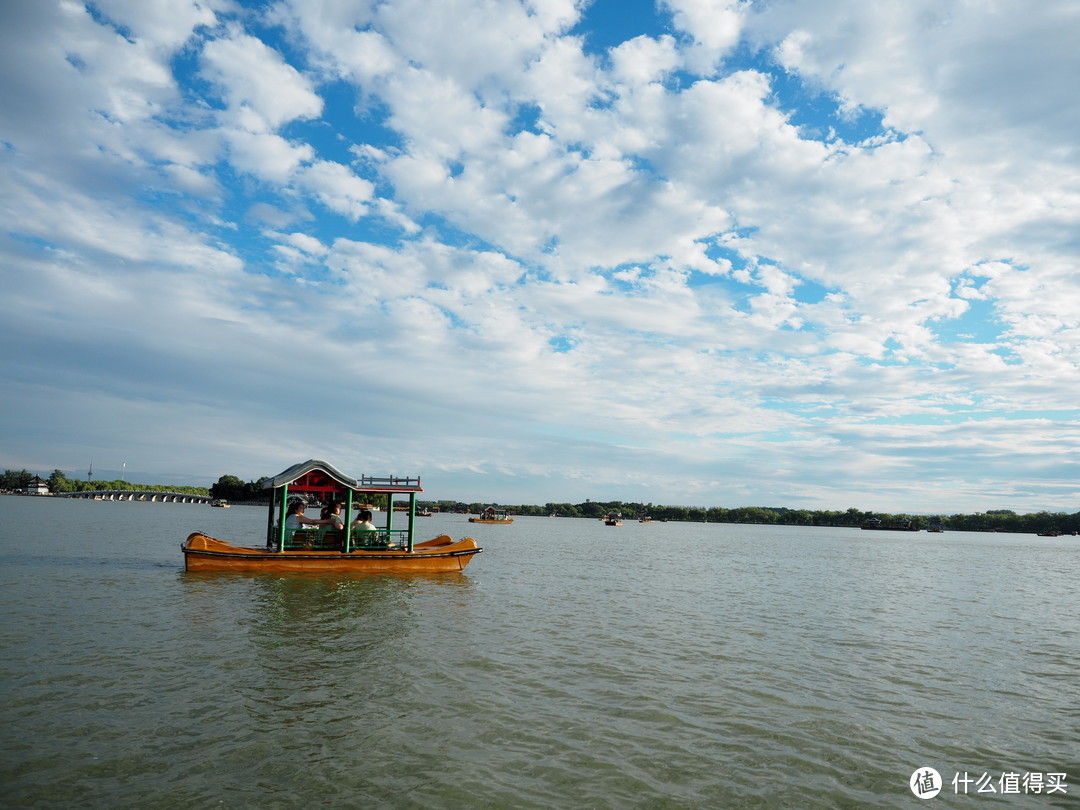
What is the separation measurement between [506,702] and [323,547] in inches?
841

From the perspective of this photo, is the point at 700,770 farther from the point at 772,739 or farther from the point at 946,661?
the point at 946,661

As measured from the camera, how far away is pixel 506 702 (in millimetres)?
12891

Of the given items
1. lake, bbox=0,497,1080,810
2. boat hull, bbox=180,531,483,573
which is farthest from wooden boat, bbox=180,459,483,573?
lake, bbox=0,497,1080,810

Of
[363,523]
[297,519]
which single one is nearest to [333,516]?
[363,523]

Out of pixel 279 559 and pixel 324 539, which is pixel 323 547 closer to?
pixel 324 539

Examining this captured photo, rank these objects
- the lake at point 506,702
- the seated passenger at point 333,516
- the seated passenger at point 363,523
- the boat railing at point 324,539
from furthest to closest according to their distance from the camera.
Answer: the seated passenger at point 363,523, the seated passenger at point 333,516, the boat railing at point 324,539, the lake at point 506,702

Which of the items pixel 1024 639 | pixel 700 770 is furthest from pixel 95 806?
pixel 1024 639

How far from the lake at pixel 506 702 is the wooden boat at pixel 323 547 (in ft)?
9.68

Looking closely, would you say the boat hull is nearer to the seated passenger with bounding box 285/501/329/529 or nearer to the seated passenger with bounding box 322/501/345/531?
the seated passenger with bounding box 322/501/345/531

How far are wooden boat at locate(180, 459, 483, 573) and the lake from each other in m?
2.95

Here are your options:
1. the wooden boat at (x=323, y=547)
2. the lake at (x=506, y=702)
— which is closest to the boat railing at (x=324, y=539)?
the wooden boat at (x=323, y=547)

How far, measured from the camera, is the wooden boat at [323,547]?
30.1 metres

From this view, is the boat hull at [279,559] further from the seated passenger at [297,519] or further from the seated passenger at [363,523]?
the seated passenger at [297,519]

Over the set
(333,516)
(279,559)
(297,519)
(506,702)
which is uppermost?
(333,516)
